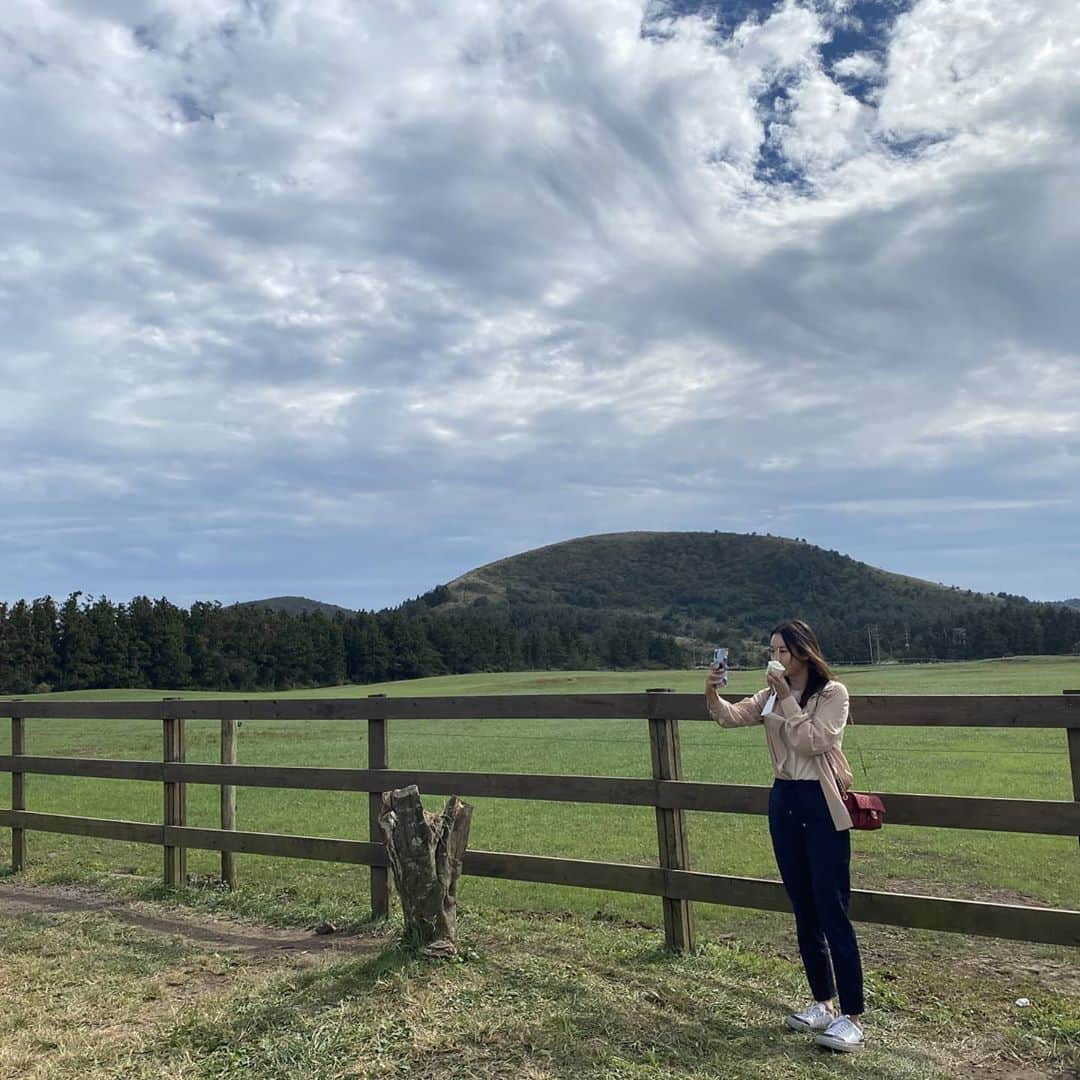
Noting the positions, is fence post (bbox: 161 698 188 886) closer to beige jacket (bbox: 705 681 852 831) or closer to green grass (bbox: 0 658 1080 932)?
green grass (bbox: 0 658 1080 932)

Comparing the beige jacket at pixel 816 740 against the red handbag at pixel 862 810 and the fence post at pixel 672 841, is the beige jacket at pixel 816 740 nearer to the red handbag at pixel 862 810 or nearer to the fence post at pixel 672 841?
the red handbag at pixel 862 810

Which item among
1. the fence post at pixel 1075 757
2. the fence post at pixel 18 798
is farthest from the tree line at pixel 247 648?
the fence post at pixel 1075 757

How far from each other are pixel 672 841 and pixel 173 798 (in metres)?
4.87

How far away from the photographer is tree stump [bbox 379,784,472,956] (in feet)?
19.8

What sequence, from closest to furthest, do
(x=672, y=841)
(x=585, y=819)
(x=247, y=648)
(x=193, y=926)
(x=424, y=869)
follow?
1. (x=424, y=869)
2. (x=672, y=841)
3. (x=193, y=926)
4. (x=585, y=819)
5. (x=247, y=648)

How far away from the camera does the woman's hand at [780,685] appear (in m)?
5.20

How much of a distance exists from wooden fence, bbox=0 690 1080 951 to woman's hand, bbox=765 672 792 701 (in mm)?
666

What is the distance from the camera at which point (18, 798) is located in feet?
33.4

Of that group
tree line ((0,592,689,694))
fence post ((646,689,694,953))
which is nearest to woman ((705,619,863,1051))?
fence post ((646,689,694,953))

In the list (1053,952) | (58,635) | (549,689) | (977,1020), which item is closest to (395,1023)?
(977,1020)

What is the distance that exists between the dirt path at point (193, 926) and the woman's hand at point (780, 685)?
10.7ft

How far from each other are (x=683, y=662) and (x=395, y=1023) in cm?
12375

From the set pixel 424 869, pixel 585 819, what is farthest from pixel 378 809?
pixel 585 819

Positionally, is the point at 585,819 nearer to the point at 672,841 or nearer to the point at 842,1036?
the point at 672,841
